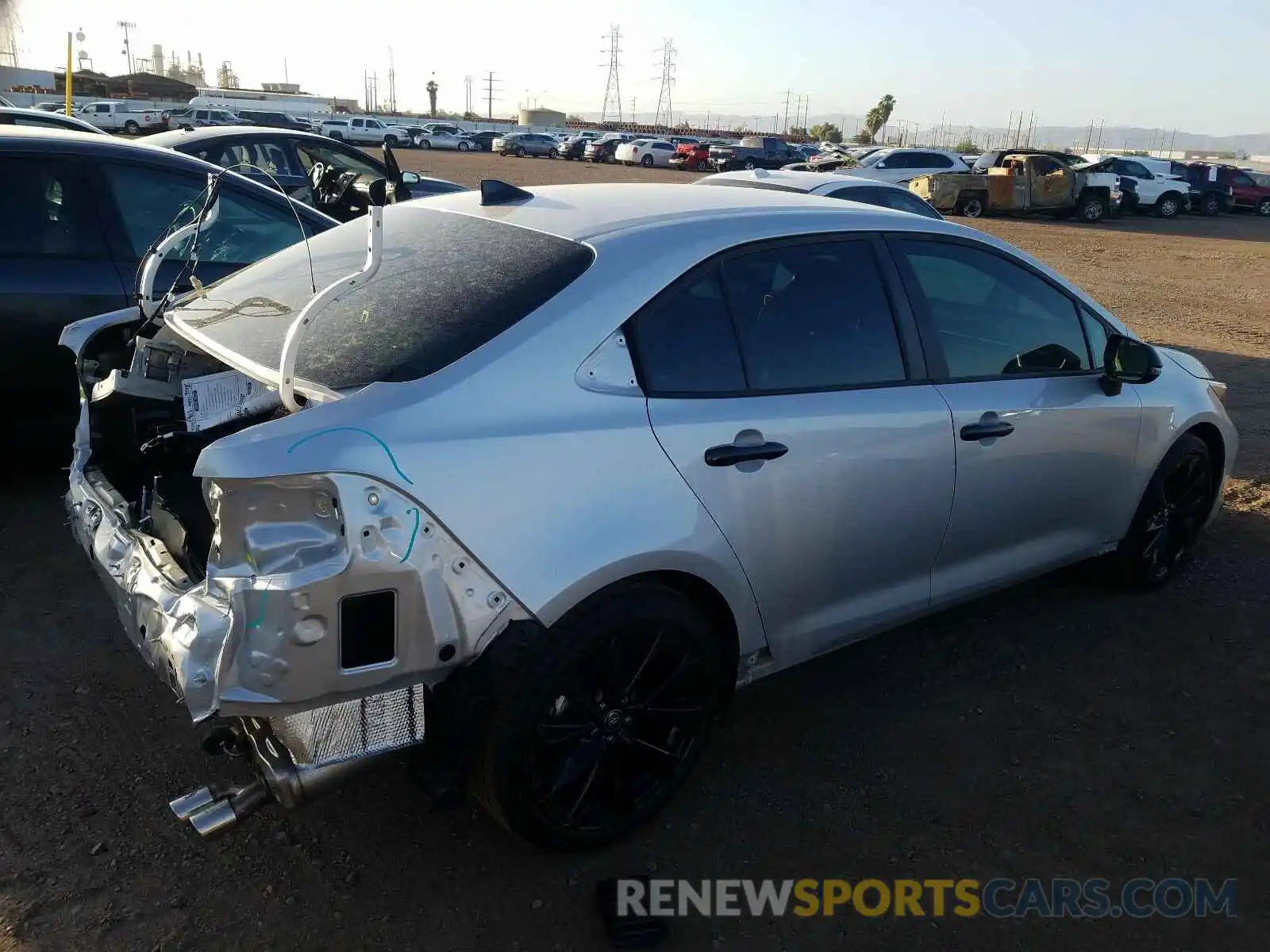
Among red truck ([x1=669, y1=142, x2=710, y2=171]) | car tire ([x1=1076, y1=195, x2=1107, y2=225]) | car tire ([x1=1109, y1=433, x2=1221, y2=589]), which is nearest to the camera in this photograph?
car tire ([x1=1109, y1=433, x2=1221, y2=589])

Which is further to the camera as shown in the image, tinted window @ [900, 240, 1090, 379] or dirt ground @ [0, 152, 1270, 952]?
tinted window @ [900, 240, 1090, 379]

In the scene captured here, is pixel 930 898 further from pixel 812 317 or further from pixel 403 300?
pixel 403 300

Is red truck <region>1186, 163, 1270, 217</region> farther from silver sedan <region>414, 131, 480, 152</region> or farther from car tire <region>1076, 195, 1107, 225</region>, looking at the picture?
silver sedan <region>414, 131, 480, 152</region>

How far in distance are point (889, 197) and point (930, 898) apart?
8.32 meters

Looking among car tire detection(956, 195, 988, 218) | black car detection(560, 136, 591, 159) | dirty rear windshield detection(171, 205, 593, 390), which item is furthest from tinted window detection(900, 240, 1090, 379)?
black car detection(560, 136, 591, 159)

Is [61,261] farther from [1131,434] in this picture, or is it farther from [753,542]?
[1131,434]

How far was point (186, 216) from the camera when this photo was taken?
444 cm

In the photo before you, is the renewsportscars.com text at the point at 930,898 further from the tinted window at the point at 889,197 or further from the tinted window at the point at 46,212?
the tinted window at the point at 889,197

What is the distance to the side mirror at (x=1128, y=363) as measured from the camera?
11.9 feet

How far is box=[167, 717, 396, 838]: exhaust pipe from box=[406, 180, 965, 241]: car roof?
1.48 metres

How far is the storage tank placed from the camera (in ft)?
343

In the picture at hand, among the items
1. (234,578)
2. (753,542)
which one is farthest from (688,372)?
(234,578)

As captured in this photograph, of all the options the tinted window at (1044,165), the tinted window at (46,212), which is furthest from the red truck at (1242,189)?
the tinted window at (46,212)

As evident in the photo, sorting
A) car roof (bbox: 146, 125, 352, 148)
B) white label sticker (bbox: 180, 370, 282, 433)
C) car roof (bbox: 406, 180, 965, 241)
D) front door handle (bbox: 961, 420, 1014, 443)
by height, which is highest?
car roof (bbox: 406, 180, 965, 241)
